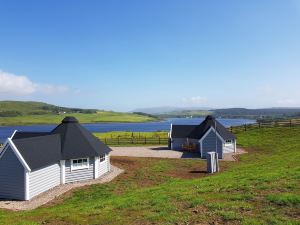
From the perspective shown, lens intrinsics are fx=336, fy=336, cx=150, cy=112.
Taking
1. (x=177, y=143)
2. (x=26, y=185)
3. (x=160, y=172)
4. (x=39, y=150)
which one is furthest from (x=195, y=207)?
Result: (x=177, y=143)

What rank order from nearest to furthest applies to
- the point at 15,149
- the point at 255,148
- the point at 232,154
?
the point at 15,149, the point at 232,154, the point at 255,148

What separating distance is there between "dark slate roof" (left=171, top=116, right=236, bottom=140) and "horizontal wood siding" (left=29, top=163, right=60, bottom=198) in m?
22.4

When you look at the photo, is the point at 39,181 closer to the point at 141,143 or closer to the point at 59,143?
the point at 59,143

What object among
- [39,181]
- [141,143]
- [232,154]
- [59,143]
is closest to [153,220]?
[39,181]

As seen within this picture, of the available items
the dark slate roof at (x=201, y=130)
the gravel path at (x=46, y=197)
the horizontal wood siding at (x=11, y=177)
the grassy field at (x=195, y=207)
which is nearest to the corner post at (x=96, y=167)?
the gravel path at (x=46, y=197)

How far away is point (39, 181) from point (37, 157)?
1814 mm

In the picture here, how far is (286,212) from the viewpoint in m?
12.2

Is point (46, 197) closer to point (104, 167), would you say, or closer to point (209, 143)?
point (104, 167)

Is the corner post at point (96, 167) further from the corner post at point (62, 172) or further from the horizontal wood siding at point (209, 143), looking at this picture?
the horizontal wood siding at point (209, 143)

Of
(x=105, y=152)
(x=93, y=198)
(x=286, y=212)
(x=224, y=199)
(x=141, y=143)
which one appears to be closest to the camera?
(x=286, y=212)

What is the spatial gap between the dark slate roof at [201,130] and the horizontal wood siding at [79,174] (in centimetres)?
1902

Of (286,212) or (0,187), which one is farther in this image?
(0,187)

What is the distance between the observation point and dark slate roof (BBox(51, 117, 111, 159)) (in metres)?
29.0

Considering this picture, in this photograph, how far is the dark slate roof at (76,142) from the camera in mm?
29000
